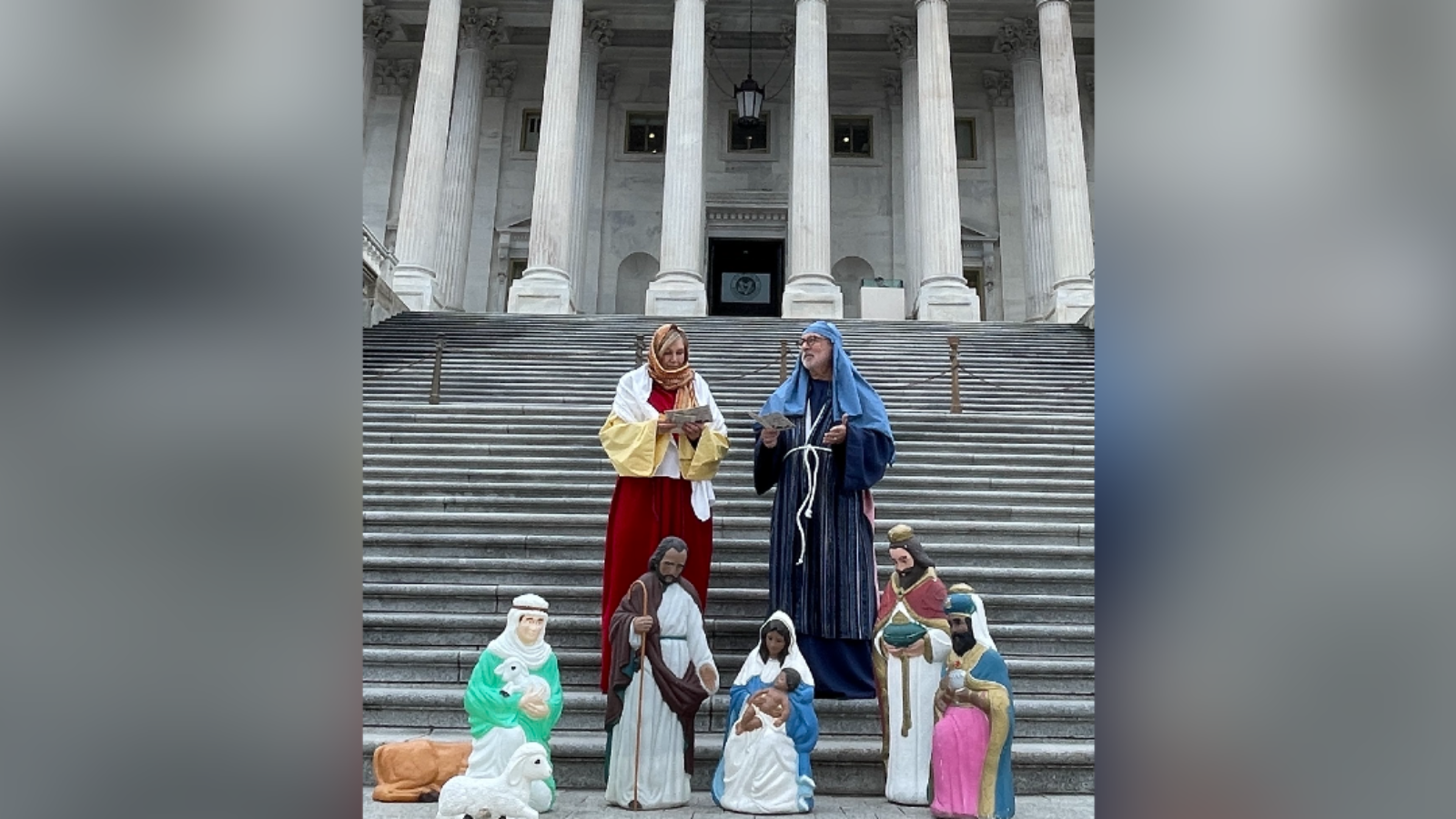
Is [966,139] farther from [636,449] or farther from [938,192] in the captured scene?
[636,449]

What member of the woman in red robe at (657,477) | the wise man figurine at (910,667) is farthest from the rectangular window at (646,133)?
the wise man figurine at (910,667)

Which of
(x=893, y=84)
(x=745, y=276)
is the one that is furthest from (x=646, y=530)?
(x=893, y=84)

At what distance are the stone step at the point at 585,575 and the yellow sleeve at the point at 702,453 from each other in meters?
1.44

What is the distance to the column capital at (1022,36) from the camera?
24.2m

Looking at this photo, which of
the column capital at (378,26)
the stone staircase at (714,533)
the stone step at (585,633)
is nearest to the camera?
the stone staircase at (714,533)

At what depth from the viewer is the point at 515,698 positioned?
4531mm

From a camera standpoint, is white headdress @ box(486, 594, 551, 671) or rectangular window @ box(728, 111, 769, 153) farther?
rectangular window @ box(728, 111, 769, 153)

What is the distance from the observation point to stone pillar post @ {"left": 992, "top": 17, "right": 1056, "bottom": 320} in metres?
23.3

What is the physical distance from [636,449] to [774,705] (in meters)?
1.77

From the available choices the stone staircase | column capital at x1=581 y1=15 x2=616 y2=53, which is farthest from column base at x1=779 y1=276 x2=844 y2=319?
column capital at x1=581 y1=15 x2=616 y2=53

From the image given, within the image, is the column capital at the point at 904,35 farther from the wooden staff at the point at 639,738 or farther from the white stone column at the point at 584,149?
the wooden staff at the point at 639,738

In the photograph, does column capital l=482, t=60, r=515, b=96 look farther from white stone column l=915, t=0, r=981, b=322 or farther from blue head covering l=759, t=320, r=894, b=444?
blue head covering l=759, t=320, r=894, b=444

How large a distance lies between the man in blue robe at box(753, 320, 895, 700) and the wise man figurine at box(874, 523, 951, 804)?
507mm
